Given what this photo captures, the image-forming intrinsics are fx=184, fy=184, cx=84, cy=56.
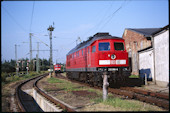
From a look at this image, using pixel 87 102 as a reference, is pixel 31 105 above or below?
below

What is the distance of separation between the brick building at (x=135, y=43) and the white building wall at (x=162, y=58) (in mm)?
5818

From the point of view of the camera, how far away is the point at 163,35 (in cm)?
1393

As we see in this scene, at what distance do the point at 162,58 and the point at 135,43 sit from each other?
10.5 meters

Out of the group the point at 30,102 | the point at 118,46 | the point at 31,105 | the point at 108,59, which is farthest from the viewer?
the point at 118,46

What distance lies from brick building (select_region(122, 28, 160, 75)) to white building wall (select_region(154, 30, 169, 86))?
582 cm

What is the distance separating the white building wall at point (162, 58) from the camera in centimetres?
1340

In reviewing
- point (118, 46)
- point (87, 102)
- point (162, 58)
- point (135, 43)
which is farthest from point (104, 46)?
point (135, 43)

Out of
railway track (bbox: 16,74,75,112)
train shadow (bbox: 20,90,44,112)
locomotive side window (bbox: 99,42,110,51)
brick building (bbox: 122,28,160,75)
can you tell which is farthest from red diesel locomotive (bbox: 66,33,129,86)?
brick building (bbox: 122,28,160,75)

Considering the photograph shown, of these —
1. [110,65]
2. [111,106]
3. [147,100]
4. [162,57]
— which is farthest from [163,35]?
[111,106]

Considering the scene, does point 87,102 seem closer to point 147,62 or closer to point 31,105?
point 31,105

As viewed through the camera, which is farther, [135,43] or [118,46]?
[135,43]

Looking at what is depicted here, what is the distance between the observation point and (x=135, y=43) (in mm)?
24422

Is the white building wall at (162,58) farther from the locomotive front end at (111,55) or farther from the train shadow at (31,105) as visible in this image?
the train shadow at (31,105)

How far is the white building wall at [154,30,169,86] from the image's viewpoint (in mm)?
13402
